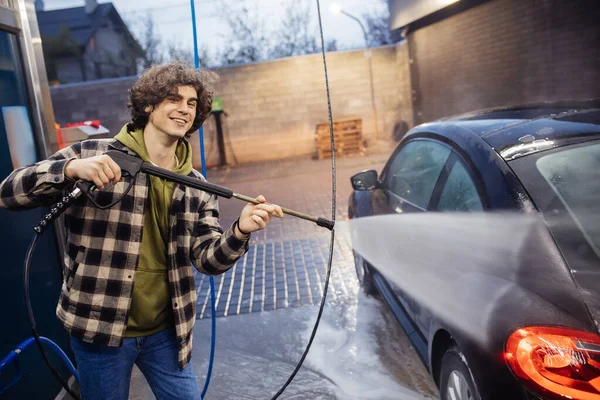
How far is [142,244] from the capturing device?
200 centimetres

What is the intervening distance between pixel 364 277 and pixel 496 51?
6920 mm

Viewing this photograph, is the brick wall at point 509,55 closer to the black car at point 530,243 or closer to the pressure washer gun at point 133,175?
the black car at point 530,243

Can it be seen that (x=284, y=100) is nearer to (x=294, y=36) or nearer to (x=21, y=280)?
(x=294, y=36)

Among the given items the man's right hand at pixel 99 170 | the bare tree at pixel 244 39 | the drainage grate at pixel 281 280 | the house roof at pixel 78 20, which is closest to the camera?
the man's right hand at pixel 99 170

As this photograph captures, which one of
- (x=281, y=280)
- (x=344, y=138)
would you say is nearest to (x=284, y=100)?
(x=344, y=138)

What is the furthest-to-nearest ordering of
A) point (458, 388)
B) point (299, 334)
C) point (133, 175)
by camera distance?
point (299, 334) → point (458, 388) → point (133, 175)

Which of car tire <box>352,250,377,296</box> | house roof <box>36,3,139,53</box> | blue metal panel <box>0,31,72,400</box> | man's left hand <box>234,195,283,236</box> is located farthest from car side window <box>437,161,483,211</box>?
house roof <box>36,3,139,53</box>

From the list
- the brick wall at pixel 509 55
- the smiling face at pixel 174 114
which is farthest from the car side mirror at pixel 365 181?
the brick wall at pixel 509 55

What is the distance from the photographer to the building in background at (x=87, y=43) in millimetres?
27453

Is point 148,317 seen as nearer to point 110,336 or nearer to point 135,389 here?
point 110,336

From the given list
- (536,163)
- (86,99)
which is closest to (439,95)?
(86,99)

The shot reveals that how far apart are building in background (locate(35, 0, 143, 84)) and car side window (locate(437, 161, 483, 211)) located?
25.0 meters

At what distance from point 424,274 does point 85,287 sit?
1.86 meters

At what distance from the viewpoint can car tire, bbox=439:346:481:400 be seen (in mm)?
2244
